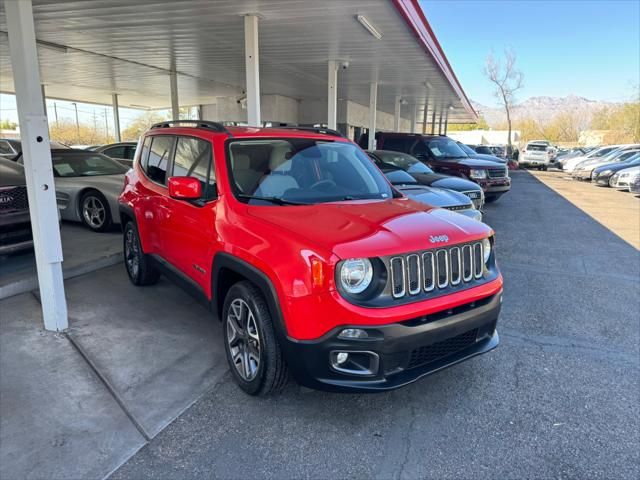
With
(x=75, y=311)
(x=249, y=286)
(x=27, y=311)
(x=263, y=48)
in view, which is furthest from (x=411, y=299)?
(x=263, y=48)

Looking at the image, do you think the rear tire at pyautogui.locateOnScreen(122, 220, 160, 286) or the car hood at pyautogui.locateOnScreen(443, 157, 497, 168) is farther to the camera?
the car hood at pyautogui.locateOnScreen(443, 157, 497, 168)

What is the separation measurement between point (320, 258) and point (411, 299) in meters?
0.62

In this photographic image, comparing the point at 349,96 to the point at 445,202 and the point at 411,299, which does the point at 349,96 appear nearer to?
the point at 445,202

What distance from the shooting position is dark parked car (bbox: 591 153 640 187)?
18328mm

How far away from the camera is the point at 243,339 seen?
10.7 feet

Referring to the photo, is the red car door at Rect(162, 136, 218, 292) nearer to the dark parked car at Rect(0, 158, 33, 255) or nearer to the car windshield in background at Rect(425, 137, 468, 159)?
the dark parked car at Rect(0, 158, 33, 255)

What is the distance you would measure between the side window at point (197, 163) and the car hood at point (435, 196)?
11.2ft

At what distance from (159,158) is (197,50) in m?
7.31

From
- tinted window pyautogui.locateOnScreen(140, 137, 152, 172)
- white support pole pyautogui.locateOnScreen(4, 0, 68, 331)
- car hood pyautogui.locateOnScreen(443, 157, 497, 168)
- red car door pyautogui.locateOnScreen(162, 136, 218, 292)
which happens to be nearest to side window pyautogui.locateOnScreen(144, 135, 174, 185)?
tinted window pyautogui.locateOnScreen(140, 137, 152, 172)

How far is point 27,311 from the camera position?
4.51 metres

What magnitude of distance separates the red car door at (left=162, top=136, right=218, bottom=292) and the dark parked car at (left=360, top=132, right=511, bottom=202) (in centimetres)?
839

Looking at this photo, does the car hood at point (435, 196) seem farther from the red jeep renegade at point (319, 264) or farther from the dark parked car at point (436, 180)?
the red jeep renegade at point (319, 264)

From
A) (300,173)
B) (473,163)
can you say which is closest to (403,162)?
(473,163)

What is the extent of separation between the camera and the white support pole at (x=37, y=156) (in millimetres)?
3637
